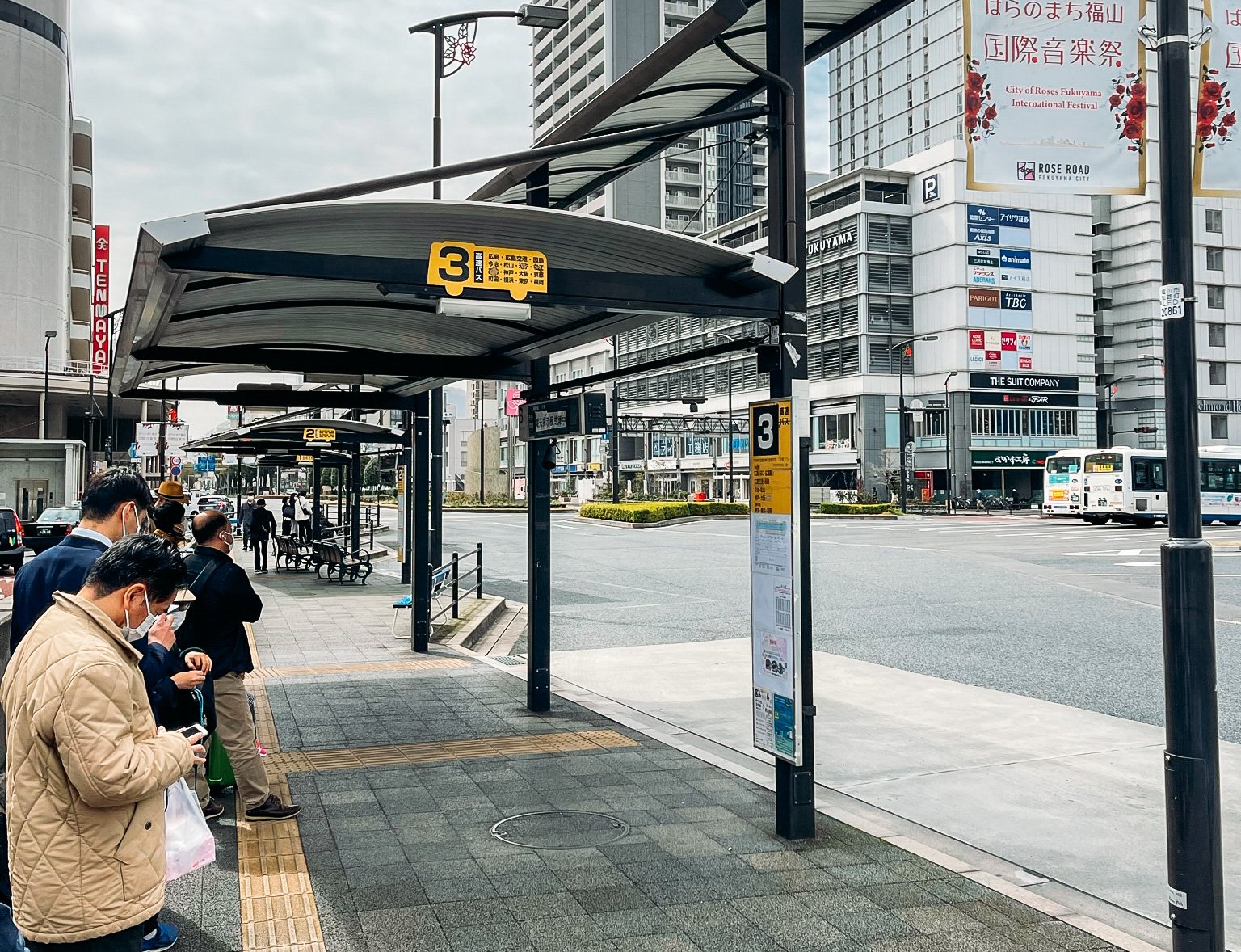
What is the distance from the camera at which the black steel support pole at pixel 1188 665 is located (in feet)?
11.9

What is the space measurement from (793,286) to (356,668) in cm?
703

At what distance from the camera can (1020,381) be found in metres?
71.6

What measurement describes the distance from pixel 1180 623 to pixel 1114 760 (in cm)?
428

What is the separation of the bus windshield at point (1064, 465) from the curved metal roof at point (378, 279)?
40.9m

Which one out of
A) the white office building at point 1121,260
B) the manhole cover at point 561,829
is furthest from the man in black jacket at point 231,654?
the white office building at point 1121,260

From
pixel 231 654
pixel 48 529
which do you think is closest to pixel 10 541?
pixel 48 529

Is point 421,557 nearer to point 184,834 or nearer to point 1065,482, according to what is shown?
point 184,834

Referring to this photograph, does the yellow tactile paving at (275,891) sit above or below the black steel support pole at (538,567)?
below

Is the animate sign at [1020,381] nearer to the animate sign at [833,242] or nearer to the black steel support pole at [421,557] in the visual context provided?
the animate sign at [833,242]

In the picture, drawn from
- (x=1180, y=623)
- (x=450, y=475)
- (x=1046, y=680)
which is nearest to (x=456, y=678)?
(x=1046, y=680)

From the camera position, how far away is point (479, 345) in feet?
27.8

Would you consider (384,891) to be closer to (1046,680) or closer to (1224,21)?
(1224,21)

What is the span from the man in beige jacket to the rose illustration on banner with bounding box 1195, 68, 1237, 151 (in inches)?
179

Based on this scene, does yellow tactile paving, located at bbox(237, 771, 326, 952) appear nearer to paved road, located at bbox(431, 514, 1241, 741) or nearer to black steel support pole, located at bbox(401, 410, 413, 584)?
black steel support pole, located at bbox(401, 410, 413, 584)
